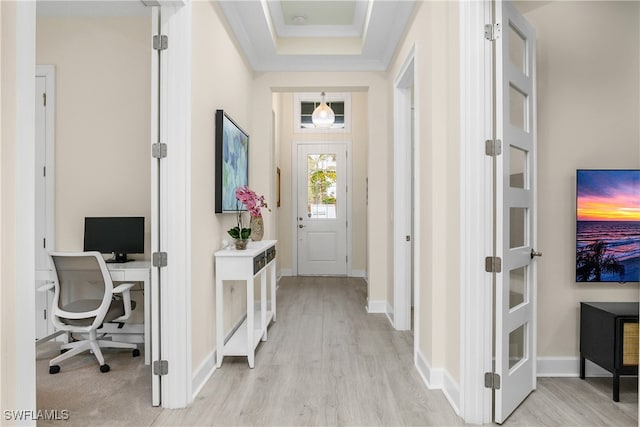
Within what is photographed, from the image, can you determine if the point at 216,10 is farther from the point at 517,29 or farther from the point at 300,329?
the point at 300,329

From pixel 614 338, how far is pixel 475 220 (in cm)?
122

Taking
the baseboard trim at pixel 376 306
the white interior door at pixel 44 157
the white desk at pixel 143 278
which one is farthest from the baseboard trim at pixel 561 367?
the white interior door at pixel 44 157

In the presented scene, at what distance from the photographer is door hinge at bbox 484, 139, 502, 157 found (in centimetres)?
213

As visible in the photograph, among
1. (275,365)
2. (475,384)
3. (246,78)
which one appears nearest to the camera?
(475,384)

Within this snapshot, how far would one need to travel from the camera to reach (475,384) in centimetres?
216

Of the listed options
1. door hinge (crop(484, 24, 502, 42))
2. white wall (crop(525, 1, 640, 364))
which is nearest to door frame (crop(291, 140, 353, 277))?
white wall (crop(525, 1, 640, 364))

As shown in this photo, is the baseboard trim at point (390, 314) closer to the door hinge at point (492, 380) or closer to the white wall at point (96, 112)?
the door hinge at point (492, 380)

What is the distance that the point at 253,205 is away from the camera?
3424 mm

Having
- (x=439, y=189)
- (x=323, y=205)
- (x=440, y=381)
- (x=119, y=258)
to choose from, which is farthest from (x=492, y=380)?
(x=323, y=205)

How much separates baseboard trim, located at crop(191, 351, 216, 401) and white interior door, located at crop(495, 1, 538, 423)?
1.76 m

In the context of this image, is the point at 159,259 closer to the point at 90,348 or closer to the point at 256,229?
the point at 90,348

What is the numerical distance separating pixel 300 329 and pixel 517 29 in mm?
3015

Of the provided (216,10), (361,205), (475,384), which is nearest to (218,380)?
(475,384)
